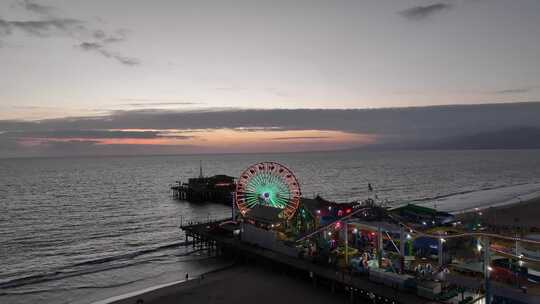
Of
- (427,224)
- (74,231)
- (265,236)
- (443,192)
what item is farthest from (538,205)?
(74,231)

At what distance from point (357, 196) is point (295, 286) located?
2804 inches

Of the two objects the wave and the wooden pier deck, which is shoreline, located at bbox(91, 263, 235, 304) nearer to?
the wooden pier deck

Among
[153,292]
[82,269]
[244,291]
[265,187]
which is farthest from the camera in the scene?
[265,187]

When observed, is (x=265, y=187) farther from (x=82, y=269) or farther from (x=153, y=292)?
(x=82, y=269)

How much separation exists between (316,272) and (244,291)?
6.02 metres

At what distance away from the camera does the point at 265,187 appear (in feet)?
160

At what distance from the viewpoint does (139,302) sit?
29.8 metres

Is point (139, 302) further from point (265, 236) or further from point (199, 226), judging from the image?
point (199, 226)

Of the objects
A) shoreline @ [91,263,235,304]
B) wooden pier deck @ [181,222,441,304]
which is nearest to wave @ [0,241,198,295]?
wooden pier deck @ [181,222,441,304]

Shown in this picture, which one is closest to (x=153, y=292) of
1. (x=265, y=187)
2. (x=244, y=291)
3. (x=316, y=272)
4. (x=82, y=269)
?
(x=244, y=291)

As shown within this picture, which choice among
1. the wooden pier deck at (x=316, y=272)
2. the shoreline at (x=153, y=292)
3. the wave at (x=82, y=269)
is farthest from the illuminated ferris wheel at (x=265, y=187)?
the shoreline at (x=153, y=292)

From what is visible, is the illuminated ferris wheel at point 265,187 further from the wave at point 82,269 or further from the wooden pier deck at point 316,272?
the wave at point 82,269

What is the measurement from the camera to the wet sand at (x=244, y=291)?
30.9m

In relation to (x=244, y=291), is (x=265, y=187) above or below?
above
